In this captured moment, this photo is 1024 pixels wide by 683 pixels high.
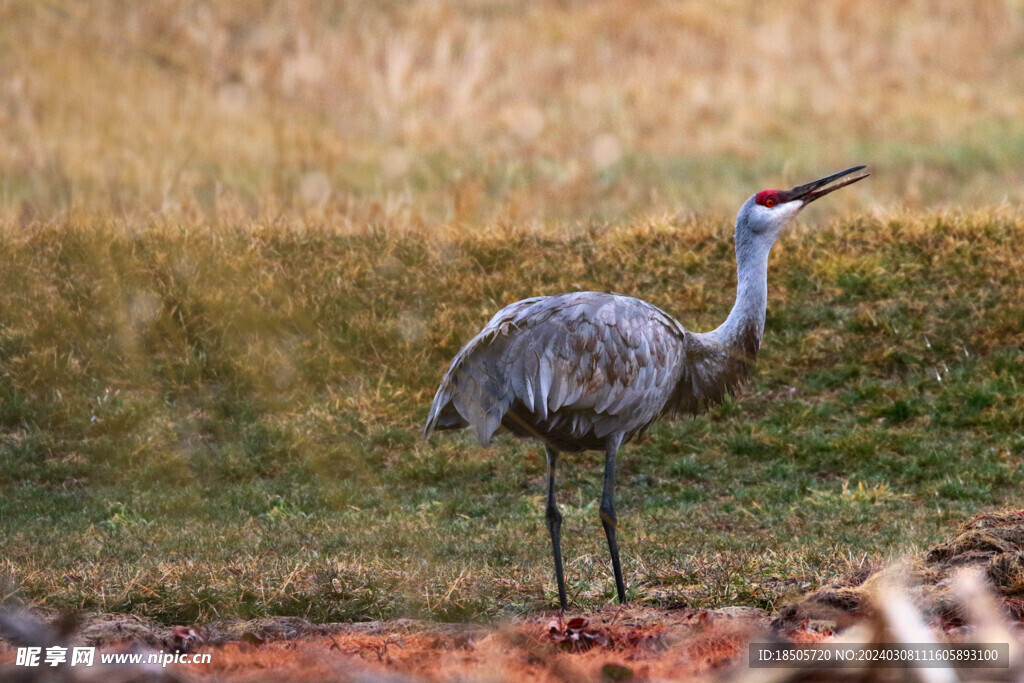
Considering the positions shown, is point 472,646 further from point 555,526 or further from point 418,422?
point 418,422

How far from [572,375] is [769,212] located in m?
1.77

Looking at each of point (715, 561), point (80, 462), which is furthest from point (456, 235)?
point (715, 561)

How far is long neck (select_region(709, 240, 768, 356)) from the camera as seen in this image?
6.86 metres

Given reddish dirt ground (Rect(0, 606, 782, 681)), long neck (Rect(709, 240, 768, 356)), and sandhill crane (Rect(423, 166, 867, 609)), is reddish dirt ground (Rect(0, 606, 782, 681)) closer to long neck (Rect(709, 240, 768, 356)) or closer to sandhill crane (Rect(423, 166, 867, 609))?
sandhill crane (Rect(423, 166, 867, 609))

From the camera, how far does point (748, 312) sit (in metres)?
6.90

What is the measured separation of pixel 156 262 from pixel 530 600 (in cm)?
1024

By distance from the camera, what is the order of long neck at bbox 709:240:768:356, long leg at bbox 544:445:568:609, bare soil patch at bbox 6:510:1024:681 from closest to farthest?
1. bare soil patch at bbox 6:510:1024:681
2. long leg at bbox 544:445:568:609
3. long neck at bbox 709:240:768:356

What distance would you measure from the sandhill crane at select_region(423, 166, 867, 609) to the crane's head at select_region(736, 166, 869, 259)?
31cm

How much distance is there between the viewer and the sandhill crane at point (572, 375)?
6.07 meters

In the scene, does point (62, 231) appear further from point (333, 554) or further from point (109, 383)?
point (333, 554)

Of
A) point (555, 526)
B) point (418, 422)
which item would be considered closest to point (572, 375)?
point (555, 526)

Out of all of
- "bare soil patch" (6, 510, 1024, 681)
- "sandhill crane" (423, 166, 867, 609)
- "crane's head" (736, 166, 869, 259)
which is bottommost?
"bare soil patch" (6, 510, 1024, 681)

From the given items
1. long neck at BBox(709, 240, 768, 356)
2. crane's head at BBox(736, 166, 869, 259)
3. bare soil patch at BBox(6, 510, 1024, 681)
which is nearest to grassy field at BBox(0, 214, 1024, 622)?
bare soil patch at BBox(6, 510, 1024, 681)

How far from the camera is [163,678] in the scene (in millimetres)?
2357
